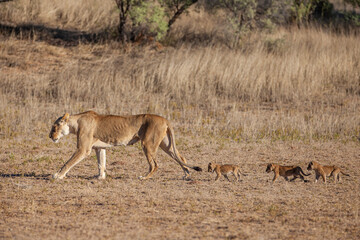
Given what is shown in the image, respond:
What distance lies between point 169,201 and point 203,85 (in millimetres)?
9511

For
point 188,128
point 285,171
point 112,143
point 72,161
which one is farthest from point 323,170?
point 188,128

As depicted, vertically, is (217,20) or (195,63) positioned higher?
(217,20)

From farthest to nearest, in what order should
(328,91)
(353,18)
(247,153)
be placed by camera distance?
1. (353,18)
2. (328,91)
3. (247,153)

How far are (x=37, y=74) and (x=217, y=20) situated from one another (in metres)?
8.80

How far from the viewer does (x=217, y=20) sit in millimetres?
23156

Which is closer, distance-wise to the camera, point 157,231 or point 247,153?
point 157,231

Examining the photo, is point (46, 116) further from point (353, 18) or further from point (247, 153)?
point (353, 18)

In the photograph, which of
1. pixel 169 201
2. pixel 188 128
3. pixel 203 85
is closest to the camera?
pixel 169 201

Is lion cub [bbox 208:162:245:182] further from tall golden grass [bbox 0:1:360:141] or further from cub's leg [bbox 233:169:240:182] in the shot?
tall golden grass [bbox 0:1:360:141]

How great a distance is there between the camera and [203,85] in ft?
54.5

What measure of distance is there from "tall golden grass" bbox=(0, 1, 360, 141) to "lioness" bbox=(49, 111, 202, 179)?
3919 mm

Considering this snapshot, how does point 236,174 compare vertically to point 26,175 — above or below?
above

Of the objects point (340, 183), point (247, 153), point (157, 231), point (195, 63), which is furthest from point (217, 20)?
point (157, 231)

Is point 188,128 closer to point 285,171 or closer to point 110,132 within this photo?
point 110,132
